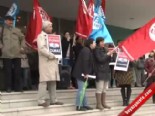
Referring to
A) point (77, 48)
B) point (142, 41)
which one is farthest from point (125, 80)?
point (142, 41)

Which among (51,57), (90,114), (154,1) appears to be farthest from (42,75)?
(154,1)

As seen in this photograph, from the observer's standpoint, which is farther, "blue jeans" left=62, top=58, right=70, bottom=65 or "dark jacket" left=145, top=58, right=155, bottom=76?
"dark jacket" left=145, top=58, right=155, bottom=76

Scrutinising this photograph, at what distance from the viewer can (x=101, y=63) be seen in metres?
8.93

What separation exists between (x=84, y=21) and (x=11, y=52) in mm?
2754

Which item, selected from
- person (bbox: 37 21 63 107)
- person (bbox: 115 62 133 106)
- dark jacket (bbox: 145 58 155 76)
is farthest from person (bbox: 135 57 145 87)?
person (bbox: 37 21 63 107)

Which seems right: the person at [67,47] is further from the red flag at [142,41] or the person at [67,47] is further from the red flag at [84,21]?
the red flag at [142,41]

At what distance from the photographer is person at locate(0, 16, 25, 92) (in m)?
8.57

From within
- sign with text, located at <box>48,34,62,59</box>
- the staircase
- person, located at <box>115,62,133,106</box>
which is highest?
sign with text, located at <box>48,34,62,59</box>

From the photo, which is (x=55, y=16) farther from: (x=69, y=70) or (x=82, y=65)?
(x=82, y=65)

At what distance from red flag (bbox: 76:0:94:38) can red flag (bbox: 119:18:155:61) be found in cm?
505

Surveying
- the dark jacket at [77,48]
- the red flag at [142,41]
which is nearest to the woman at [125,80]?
the dark jacket at [77,48]

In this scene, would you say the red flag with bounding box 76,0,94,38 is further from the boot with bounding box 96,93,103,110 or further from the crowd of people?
the boot with bounding box 96,93,103,110

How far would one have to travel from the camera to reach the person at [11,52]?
337 inches

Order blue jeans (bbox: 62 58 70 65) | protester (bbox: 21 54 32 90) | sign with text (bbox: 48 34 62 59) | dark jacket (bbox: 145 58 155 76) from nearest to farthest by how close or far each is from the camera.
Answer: sign with text (bbox: 48 34 62 59), protester (bbox: 21 54 32 90), blue jeans (bbox: 62 58 70 65), dark jacket (bbox: 145 58 155 76)
